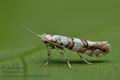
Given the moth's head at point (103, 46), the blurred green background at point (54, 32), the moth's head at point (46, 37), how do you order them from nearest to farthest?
the blurred green background at point (54, 32) → the moth's head at point (103, 46) → the moth's head at point (46, 37)

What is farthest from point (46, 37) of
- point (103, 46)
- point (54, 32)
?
point (103, 46)

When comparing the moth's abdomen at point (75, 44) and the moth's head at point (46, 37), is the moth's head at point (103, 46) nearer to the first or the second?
the moth's abdomen at point (75, 44)

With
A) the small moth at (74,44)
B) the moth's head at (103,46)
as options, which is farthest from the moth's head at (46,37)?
the moth's head at (103,46)

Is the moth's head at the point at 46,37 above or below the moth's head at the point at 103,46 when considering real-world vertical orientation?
above

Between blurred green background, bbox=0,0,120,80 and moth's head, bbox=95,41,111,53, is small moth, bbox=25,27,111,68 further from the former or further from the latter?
blurred green background, bbox=0,0,120,80

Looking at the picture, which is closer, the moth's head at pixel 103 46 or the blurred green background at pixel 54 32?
the blurred green background at pixel 54 32

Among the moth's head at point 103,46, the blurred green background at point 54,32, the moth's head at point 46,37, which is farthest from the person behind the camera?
the moth's head at point 46,37
